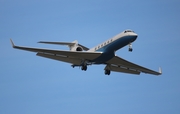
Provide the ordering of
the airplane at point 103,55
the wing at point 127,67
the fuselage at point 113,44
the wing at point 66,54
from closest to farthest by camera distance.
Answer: the fuselage at point 113,44
the airplane at point 103,55
the wing at point 66,54
the wing at point 127,67

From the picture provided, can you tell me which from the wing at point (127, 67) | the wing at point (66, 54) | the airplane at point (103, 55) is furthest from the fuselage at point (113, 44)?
the wing at point (127, 67)

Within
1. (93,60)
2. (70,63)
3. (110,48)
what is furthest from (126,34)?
(70,63)

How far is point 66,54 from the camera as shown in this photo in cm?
5019

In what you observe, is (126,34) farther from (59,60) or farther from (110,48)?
(59,60)

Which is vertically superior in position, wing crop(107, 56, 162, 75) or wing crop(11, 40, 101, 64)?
wing crop(11, 40, 101, 64)

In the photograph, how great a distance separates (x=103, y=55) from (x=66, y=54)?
4.53 m

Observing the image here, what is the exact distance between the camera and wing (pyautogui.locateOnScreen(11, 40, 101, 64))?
4891 cm

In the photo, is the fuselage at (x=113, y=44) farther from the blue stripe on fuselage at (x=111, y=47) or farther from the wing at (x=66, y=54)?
the wing at (x=66, y=54)

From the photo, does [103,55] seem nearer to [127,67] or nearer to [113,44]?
[113,44]

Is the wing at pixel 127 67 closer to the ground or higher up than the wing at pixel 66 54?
closer to the ground

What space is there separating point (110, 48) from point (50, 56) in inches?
296

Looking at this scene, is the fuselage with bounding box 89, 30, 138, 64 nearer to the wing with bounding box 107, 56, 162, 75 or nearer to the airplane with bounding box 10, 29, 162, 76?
the airplane with bounding box 10, 29, 162, 76

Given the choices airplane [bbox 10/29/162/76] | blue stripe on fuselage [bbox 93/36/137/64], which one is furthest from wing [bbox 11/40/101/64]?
blue stripe on fuselage [bbox 93/36/137/64]

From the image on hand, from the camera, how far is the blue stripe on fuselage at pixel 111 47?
4636cm
